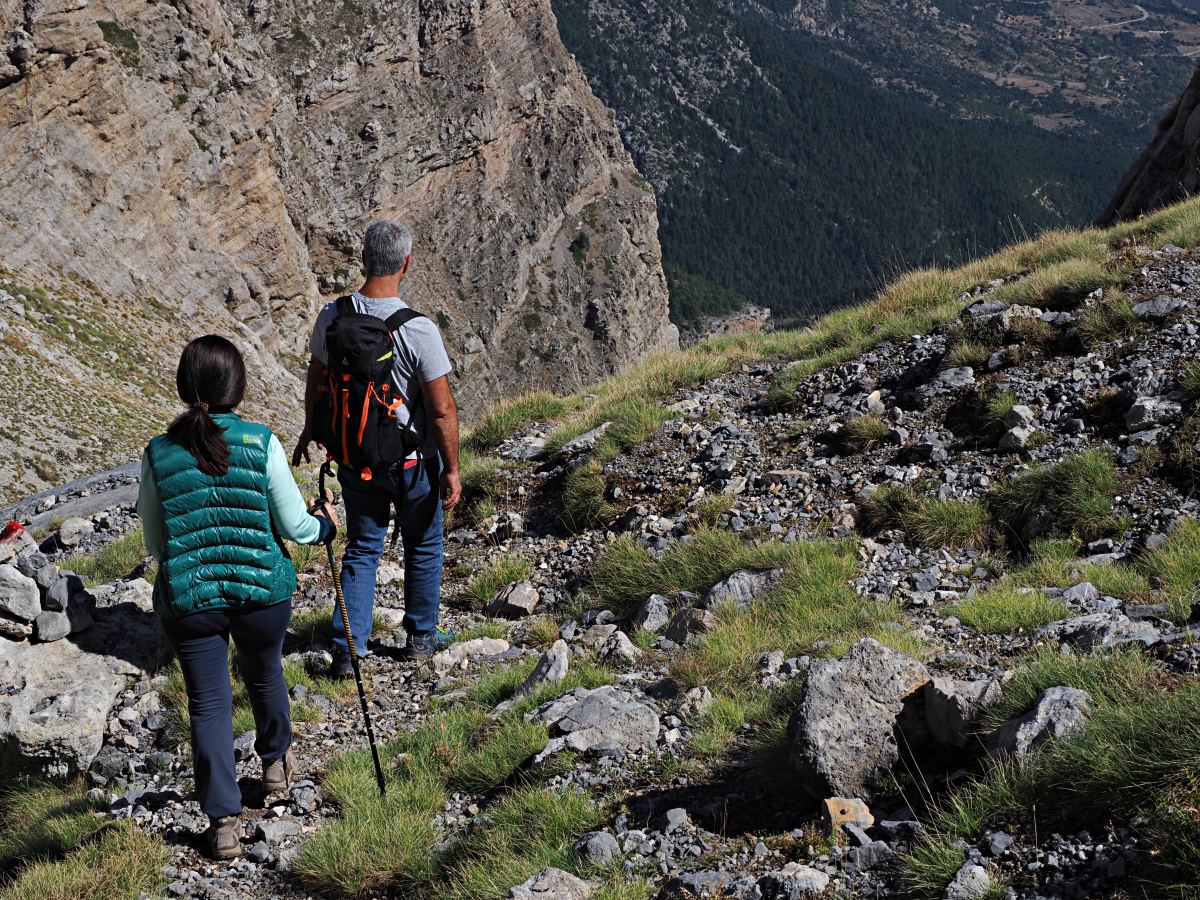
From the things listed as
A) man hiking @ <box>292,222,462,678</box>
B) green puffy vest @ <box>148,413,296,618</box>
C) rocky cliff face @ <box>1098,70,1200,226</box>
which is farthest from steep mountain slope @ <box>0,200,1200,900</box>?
rocky cliff face @ <box>1098,70,1200,226</box>

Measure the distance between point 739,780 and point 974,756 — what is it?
100 cm

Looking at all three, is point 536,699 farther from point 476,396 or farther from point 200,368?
point 476,396

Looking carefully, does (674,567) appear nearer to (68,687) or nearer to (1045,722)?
(1045,722)

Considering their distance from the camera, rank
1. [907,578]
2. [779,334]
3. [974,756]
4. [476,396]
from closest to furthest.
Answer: [974,756] → [907,578] → [779,334] → [476,396]

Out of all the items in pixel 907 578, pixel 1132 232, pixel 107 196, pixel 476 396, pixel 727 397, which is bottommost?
pixel 476 396

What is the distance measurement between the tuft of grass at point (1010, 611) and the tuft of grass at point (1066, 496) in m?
1.20

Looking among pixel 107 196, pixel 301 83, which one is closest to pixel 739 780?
pixel 107 196

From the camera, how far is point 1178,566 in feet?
18.0

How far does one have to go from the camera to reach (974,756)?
3869mm

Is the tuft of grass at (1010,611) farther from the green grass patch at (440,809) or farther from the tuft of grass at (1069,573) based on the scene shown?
the green grass patch at (440,809)

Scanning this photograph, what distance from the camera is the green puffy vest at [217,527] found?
4.36m

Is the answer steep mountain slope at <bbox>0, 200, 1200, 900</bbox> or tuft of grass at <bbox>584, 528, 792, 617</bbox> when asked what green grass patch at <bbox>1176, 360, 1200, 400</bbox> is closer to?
steep mountain slope at <bbox>0, 200, 1200, 900</bbox>

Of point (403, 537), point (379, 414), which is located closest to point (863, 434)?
point (403, 537)

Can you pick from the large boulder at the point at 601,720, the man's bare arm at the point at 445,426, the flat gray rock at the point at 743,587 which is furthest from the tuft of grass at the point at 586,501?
the large boulder at the point at 601,720
